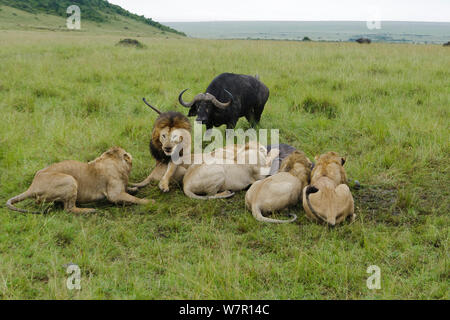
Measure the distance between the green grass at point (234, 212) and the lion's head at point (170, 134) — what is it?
59 cm

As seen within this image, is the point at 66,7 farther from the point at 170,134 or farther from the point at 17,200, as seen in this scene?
the point at 17,200

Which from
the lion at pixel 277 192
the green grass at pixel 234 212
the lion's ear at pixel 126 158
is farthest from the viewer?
the lion's ear at pixel 126 158

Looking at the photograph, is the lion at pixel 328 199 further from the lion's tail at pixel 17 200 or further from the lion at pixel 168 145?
the lion's tail at pixel 17 200

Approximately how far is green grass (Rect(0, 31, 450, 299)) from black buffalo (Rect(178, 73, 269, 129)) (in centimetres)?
42

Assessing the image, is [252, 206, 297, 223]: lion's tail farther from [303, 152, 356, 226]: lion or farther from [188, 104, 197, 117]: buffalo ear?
[188, 104, 197, 117]: buffalo ear

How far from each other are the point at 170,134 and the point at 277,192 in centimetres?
175

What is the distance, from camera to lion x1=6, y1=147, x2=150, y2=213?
4.91 m

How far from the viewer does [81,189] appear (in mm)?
5250

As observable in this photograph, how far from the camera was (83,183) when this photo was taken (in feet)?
17.2

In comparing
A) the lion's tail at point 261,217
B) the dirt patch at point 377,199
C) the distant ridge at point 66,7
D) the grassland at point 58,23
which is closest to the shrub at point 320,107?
the dirt patch at point 377,199

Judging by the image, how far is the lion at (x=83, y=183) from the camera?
4.91 meters
